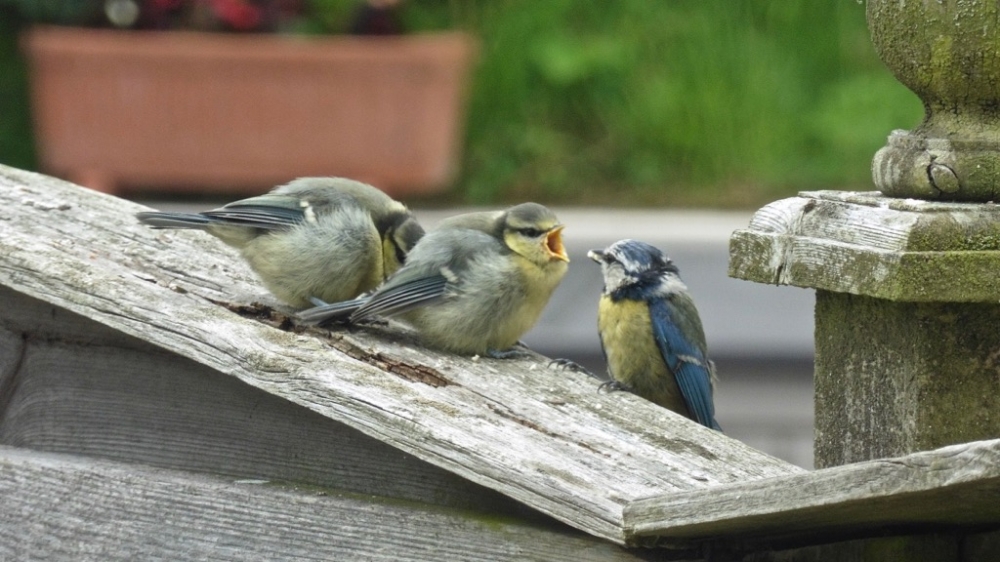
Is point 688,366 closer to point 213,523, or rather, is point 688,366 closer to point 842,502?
point 213,523

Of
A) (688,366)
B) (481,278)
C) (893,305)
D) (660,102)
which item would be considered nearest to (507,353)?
(481,278)

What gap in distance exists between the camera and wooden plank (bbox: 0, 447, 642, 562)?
1.26 meters

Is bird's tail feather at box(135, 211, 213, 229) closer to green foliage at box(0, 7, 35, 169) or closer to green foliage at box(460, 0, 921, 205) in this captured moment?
green foliage at box(460, 0, 921, 205)

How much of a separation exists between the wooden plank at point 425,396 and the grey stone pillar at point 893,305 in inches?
4.4

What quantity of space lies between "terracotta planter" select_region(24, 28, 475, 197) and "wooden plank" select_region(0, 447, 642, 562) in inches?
147

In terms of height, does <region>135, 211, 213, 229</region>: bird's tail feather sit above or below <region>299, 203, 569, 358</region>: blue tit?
above

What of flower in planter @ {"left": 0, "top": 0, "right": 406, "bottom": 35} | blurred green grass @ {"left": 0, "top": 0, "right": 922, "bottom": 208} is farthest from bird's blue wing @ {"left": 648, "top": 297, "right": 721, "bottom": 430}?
flower in planter @ {"left": 0, "top": 0, "right": 406, "bottom": 35}

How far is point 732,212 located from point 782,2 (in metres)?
0.80

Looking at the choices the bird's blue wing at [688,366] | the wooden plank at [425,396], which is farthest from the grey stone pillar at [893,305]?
the bird's blue wing at [688,366]

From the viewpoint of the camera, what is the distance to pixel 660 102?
5.23 metres

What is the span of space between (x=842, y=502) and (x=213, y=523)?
22.3 inches

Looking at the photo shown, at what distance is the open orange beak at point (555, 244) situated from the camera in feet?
8.58

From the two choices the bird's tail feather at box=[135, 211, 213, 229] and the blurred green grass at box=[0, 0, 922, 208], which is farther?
the blurred green grass at box=[0, 0, 922, 208]

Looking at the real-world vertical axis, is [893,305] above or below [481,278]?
above
